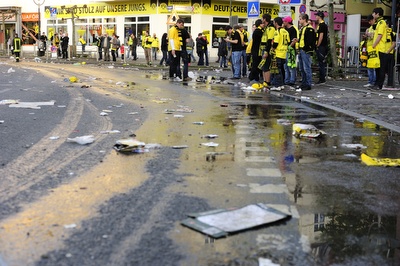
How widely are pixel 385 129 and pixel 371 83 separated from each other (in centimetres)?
803

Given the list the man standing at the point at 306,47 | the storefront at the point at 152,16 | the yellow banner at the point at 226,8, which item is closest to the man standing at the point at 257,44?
the man standing at the point at 306,47

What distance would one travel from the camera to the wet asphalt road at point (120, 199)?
3402 millimetres

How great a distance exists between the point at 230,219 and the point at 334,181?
1635 millimetres

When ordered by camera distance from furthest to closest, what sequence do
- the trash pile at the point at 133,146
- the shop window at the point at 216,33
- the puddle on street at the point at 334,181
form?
1. the shop window at the point at 216,33
2. the trash pile at the point at 133,146
3. the puddle on street at the point at 334,181

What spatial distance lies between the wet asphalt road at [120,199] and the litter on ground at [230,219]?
8 centimetres

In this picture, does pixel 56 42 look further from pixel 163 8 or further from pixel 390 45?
pixel 390 45

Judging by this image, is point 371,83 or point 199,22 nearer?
point 371,83

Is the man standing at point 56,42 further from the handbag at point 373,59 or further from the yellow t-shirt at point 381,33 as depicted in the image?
the yellow t-shirt at point 381,33

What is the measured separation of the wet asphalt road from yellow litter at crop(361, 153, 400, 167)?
1.35 meters

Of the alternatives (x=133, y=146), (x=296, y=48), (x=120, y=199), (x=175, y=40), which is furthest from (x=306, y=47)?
(x=120, y=199)

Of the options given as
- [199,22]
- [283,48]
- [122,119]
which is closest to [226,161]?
[122,119]

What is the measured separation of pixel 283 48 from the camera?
597 inches

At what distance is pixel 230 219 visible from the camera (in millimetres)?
4004

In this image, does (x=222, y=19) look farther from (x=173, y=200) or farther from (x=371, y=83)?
(x=173, y=200)
